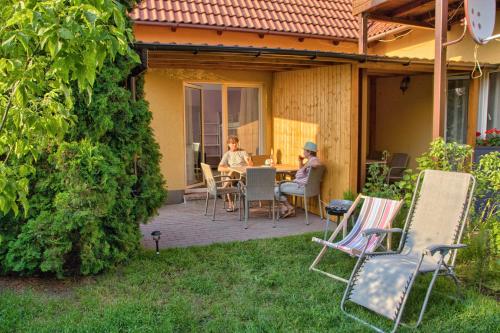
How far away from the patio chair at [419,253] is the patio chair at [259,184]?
275 cm

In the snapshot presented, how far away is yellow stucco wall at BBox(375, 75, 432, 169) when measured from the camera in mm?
10352

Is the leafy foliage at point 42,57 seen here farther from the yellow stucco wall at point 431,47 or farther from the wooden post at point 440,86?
the yellow stucco wall at point 431,47

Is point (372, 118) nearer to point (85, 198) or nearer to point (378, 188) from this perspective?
point (378, 188)

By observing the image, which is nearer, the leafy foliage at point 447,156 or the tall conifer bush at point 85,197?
the tall conifer bush at point 85,197

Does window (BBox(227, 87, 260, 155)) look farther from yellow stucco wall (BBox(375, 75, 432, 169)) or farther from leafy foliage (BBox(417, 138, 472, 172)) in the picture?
leafy foliage (BBox(417, 138, 472, 172))

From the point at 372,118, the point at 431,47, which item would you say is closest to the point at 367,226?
the point at 431,47

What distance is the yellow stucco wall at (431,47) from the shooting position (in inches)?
329

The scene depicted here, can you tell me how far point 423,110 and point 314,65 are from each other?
393 cm

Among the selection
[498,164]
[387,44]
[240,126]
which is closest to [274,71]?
[240,126]

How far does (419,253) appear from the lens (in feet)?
14.1

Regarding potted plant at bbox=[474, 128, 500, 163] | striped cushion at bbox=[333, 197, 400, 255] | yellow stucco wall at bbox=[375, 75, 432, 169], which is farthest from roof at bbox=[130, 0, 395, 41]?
striped cushion at bbox=[333, 197, 400, 255]

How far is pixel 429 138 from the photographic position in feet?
33.6

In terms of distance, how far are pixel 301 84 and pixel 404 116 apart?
3746 millimetres

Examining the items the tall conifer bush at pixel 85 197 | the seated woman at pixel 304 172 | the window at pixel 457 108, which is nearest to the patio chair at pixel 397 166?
the window at pixel 457 108
